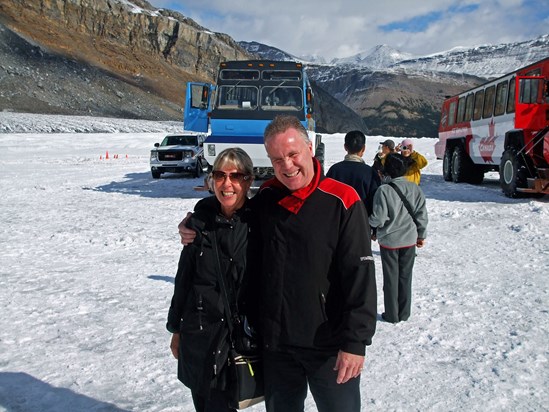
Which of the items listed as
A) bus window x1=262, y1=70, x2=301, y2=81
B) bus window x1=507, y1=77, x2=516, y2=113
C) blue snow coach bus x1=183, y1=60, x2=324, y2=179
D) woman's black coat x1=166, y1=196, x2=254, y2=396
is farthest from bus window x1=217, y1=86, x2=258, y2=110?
woman's black coat x1=166, y1=196, x2=254, y2=396

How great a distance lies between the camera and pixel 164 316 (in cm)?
509

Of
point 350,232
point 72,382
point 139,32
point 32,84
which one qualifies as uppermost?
point 139,32

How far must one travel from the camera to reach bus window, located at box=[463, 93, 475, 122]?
16.9 metres

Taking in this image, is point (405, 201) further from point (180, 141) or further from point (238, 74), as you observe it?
point (180, 141)

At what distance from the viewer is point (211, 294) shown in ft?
8.00

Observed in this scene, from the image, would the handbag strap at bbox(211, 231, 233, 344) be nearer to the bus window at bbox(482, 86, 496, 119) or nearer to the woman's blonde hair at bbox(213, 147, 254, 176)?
the woman's blonde hair at bbox(213, 147, 254, 176)

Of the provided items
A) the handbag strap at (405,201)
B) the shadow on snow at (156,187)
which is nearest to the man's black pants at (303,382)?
the handbag strap at (405,201)

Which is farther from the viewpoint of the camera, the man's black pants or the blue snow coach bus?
Answer: the blue snow coach bus

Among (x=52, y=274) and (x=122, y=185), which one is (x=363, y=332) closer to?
(x=52, y=274)

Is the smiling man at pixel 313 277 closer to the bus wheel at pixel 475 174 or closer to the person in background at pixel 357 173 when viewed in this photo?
the person in background at pixel 357 173

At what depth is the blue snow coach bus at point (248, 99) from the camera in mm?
12688

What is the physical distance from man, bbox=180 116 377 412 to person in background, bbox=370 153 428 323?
2.55 metres

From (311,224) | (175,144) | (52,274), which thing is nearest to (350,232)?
(311,224)

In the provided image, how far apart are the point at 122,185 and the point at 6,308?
12055 millimetres
